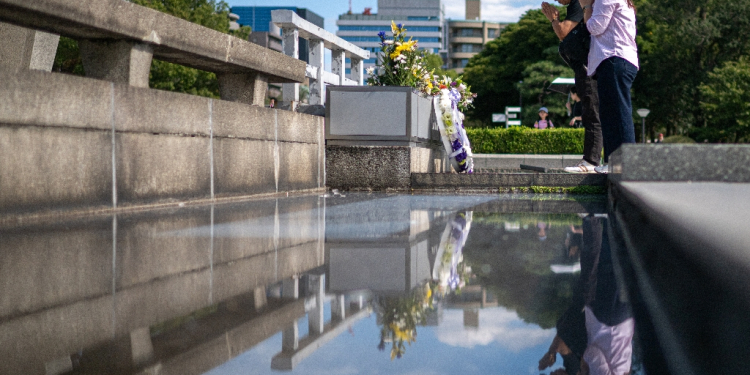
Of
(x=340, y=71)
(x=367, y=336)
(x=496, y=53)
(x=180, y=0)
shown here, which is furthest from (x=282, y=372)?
(x=496, y=53)

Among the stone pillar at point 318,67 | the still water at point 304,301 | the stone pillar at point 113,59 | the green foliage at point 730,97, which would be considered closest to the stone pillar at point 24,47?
the stone pillar at point 113,59

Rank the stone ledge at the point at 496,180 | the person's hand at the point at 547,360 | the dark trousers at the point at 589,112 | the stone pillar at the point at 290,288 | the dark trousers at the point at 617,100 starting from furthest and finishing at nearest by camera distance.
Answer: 1. the stone ledge at the point at 496,180
2. the dark trousers at the point at 589,112
3. the dark trousers at the point at 617,100
4. the stone pillar at the point at 290,288
5. the person's hand at the point at 547,360

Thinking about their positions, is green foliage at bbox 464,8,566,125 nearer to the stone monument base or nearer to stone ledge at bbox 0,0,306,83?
the stone monument base

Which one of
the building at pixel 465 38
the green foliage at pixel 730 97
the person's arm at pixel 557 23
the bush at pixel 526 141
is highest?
the building at pixel 465 38

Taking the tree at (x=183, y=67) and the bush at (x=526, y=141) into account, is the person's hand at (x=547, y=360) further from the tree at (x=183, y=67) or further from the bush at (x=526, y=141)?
the tree at (x=183, y=67)

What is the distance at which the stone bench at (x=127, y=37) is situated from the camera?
4.63 m

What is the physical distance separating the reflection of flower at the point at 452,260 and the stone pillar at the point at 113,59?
8.23ft

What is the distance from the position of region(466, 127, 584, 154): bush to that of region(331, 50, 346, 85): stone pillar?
11188 mm

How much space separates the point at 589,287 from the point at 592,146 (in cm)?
733

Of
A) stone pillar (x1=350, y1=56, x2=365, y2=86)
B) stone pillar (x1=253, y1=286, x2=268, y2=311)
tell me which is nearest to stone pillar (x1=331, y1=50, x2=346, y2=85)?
stone pillar (x1=350, y1=56, x2=365, y2=86)

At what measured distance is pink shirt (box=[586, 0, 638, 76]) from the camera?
6398 millimetres

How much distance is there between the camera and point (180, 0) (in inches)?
1682

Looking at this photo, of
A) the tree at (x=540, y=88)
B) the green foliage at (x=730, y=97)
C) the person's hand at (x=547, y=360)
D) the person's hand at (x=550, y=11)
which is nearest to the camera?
the person's hand at (x=547, y=360)

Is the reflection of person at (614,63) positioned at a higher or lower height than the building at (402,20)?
lower
